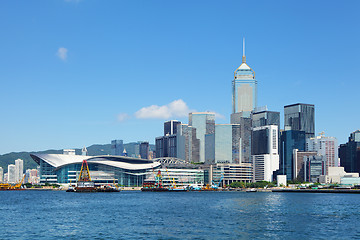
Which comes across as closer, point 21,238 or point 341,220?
point 21,238

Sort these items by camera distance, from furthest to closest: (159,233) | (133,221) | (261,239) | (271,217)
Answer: (271,217), (133,221), (159,233), (261,239)

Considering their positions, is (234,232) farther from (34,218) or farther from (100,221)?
(34,218)

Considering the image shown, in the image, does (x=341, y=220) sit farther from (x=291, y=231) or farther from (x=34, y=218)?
(x=34, y=218)

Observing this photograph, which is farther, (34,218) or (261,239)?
(34,218)

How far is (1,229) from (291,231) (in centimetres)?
3780

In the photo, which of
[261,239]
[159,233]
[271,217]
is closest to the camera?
[261,239]

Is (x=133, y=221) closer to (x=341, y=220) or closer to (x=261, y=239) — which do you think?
(x=261, y=239)

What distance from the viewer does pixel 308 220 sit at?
7644 centimetres

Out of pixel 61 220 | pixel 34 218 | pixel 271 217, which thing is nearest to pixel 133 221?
pixel 61 220

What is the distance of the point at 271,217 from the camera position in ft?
266

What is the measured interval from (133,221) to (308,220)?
27385 mm

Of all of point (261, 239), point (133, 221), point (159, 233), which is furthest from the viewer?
point (133, 221)

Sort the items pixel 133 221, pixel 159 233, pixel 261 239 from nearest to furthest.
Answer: pixel 261 239 < pixel 159 233 < pixel 133 221

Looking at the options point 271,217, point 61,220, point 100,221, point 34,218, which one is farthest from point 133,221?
point 271,217
